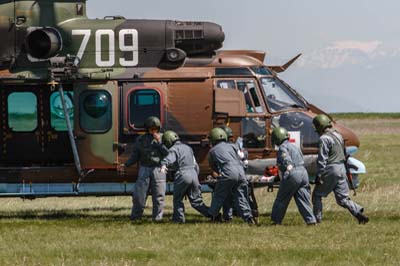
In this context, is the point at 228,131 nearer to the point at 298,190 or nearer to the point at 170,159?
the point at 170,159

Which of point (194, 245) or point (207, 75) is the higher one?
point (207, 75)

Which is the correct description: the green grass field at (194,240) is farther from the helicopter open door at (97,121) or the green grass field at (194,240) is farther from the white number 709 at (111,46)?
the white number 709 at (111,46)

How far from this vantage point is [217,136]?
1706 centimetres

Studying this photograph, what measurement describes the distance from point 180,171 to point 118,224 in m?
1.34

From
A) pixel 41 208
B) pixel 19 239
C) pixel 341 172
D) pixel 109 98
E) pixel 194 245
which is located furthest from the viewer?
pixel 41 208

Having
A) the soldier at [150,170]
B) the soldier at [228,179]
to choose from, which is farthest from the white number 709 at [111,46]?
the soldier at [228,179]

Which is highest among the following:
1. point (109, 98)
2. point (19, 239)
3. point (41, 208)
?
point (109, 98)

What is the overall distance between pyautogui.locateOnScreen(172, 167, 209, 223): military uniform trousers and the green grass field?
26 cm

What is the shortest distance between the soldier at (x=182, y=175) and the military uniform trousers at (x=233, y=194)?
Answer: 1.11 ft

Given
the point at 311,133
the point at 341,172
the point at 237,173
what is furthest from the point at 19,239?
the point at 311,133

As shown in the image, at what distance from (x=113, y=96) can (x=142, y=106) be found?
0.55 m

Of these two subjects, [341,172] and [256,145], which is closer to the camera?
[341,172]

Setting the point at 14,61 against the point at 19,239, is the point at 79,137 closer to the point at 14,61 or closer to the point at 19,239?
the point at 14,61

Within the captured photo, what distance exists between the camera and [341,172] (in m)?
16.5
